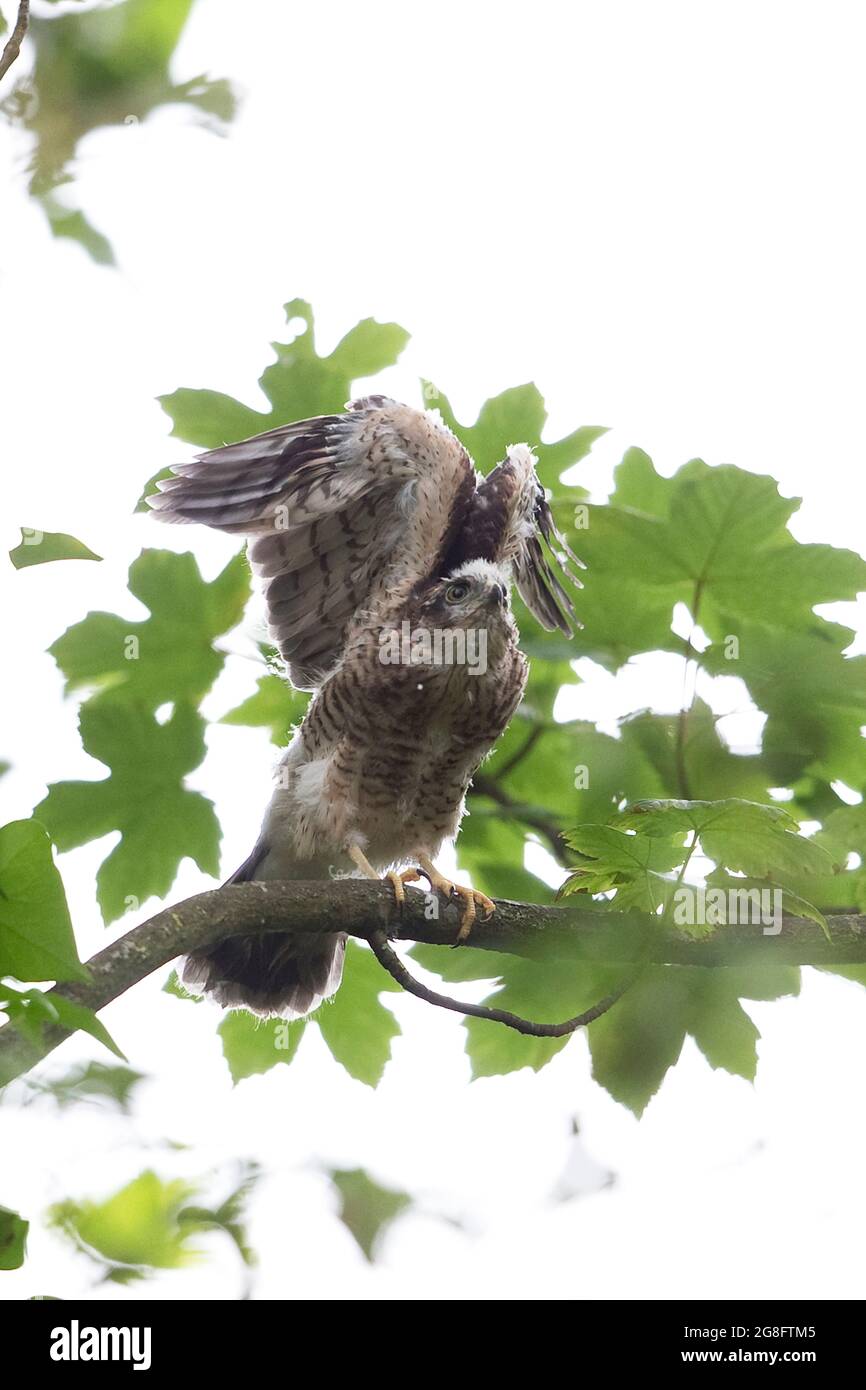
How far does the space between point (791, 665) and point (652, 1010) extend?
0.90 meters

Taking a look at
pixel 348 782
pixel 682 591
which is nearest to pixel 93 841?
pixel 348 782

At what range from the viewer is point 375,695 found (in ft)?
15.1

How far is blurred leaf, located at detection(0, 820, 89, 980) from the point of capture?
5.27 ft

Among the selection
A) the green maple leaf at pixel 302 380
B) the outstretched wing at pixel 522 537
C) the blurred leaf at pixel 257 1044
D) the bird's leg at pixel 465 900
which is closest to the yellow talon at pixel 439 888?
the bird's leg at pixel 465 900

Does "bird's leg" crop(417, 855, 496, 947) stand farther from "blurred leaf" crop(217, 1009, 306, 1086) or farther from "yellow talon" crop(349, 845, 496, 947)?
"blurred leaf" crop(217, 1009, 306, 1086)

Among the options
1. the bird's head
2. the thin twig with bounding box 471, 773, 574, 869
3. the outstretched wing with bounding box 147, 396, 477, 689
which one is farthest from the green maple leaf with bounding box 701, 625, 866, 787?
the outstretched wing with bounding box 147, 396, 477, 689

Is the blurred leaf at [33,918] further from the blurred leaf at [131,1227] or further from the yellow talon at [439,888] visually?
the yellow talon at [439,888]

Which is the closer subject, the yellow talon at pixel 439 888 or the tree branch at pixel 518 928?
the tree branch at pixel 518 928

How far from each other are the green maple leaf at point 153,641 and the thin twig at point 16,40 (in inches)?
59.3

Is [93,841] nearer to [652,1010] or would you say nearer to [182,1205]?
[182,1205]

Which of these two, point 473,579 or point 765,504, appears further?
point 473,579

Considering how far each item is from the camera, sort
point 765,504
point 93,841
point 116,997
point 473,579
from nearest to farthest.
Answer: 1. point 116,997
2. point 765,504
3. point 93,841
4. point 473,579

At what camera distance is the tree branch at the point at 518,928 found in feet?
9.68

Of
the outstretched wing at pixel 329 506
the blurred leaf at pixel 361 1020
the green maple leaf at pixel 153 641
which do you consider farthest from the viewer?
the outstretched wing at pixel 329 506
